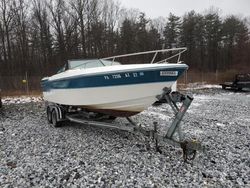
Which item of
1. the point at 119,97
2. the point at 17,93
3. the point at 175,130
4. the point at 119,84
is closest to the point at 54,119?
the point at 119,97

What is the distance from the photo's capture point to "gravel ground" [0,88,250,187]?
333cm

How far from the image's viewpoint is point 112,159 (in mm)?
4094

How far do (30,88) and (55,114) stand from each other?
1324 cm

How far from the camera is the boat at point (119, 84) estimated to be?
4316 millimetres

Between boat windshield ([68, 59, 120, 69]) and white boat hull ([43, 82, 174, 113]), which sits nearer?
white boat hull ([43, 82, 174, 113])

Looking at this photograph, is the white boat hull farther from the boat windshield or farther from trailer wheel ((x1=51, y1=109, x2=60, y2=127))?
trailer wheel ((x1=51, y1=109, x2=60, y2=127))

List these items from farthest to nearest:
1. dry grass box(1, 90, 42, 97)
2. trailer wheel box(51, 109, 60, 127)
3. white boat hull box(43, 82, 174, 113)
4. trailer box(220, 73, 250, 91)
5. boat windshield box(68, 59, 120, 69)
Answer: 1. trailer box(220, 73, 250, 91)
2. dry grass box(1, 90, 42, 97)
3. trailer wheel box(51, 109, 60, 127)
4. boat windshield box(68, 59, 120, 69)
5. white boat hull box(43, 82, 174, 113)

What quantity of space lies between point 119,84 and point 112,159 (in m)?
1.47

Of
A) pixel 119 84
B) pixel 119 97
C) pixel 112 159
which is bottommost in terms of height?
pixel 112 159

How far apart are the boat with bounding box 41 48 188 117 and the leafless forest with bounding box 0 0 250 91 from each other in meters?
14.2

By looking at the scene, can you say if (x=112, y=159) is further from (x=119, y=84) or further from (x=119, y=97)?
(x=119, y=84)

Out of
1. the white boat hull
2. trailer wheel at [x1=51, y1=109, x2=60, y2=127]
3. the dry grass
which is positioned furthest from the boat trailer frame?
the dry grass

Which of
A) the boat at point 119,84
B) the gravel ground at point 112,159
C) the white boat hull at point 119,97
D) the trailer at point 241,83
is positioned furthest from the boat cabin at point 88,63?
the trailer at point 241,83

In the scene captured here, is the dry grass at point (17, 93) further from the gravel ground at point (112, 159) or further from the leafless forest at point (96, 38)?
the gravel ground at point (112, 159)
